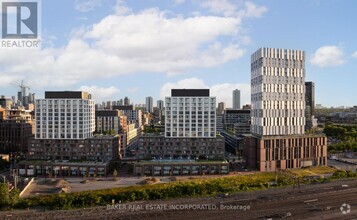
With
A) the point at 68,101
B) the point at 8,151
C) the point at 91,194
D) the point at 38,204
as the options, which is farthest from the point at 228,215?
the point at 8,151

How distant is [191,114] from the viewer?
324 ft

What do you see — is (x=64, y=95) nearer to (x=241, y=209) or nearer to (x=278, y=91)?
(x=278, y=91)

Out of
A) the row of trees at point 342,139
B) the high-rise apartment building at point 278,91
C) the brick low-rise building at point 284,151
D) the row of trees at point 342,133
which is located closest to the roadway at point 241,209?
the brick low-rise building at point 284,151

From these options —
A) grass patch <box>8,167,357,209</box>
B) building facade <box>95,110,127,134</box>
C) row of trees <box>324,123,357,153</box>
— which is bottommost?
grass patch <box>8,167,357,209</box>

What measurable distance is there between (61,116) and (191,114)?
38.4 metres

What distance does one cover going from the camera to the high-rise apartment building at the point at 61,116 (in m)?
96.9

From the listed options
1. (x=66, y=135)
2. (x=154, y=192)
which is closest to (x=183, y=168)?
(x=154, y=192)

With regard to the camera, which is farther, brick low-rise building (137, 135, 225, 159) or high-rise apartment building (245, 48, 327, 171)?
brick low-rise building (137, 135, 225, 159)

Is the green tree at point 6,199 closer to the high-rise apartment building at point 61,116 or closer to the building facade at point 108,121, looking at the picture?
the high-rise apartment building at point 61,116

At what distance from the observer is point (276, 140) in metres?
90.3

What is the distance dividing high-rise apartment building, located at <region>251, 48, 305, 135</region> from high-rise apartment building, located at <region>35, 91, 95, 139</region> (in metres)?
51.2

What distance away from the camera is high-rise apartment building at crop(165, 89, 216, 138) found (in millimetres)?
97688
